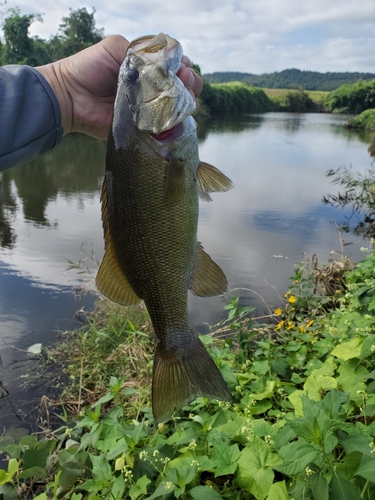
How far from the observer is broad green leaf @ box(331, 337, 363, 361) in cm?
248

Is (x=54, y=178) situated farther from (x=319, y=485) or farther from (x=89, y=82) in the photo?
(x=319, y=485)

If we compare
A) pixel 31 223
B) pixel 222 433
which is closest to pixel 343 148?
pixel 31 223

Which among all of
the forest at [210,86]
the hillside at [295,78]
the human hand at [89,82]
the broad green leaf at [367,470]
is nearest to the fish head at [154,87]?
the human hand at [89,82]

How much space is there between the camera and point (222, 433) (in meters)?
2.30

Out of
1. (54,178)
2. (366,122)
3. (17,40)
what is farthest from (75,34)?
(54,178)

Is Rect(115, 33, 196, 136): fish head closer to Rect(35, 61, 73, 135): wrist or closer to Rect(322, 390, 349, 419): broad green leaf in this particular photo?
Rect(35, 61, 73, 135): wrist

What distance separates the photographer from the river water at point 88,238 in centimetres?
545

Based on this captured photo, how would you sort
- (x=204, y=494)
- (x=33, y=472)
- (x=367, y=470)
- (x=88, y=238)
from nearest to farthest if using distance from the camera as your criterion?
(x=367, y=470)
(x=204, y=494)
(x=33, y=472)
(x=88, y=238)

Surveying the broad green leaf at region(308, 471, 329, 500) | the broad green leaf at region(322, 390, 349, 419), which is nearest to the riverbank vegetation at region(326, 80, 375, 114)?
the broad green leaf at region(322, 390, 349, 419)

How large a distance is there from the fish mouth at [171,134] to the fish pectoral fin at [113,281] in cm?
46

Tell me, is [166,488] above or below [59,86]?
below

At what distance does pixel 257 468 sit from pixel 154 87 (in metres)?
1.80

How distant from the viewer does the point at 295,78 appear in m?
Result: 130

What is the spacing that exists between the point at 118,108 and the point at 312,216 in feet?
30.9
